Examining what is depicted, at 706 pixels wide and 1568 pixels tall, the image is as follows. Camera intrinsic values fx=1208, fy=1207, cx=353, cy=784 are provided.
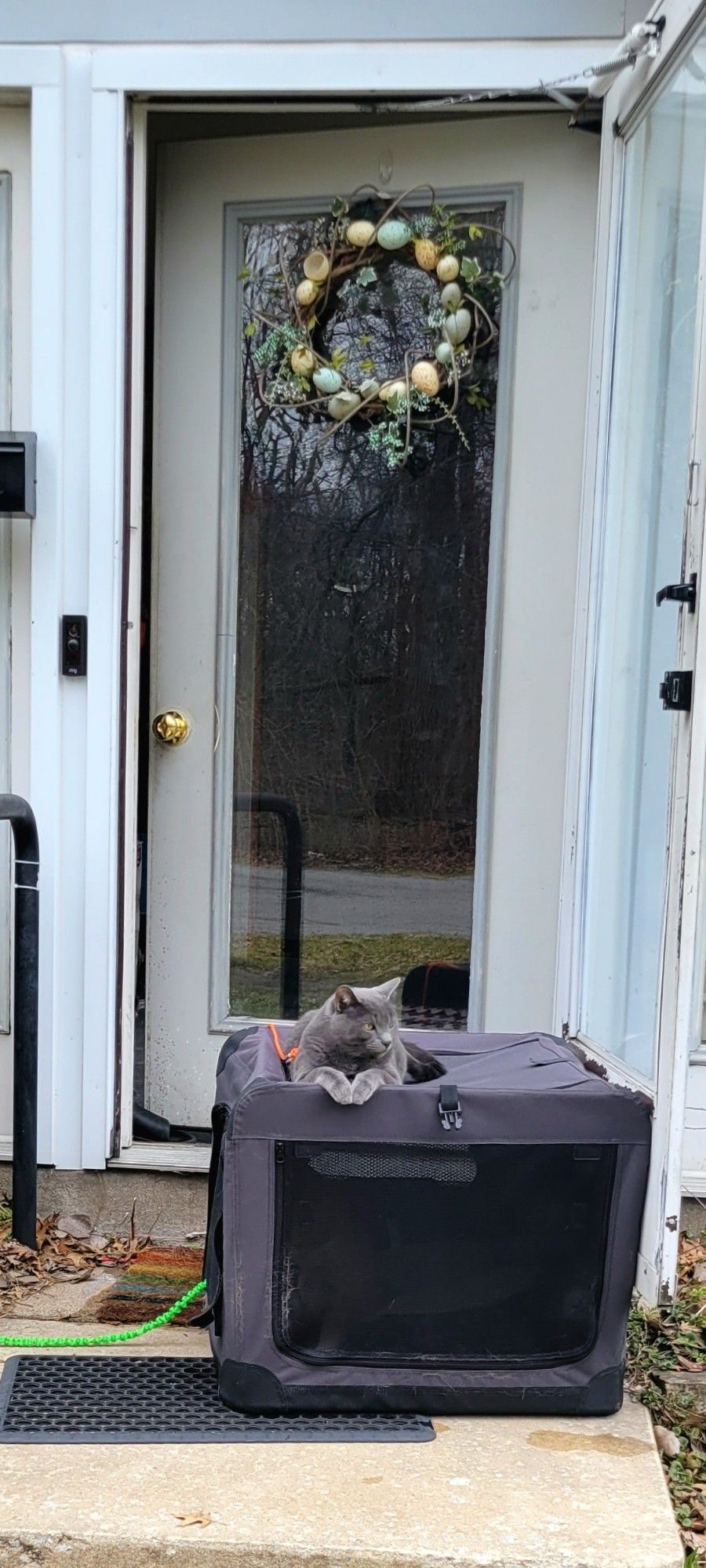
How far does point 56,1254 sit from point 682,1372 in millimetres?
1341

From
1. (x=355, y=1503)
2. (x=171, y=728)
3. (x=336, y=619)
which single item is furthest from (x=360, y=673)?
(x=355, y=1503)

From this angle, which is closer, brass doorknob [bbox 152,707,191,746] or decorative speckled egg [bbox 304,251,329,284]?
decorative speckled egg [bbox 304,251,329,284]

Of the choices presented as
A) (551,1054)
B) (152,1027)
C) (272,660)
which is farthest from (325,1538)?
(272,660)

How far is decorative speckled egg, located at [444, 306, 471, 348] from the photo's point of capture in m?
2.82

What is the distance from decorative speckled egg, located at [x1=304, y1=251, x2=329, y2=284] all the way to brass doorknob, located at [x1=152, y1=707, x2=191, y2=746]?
43.1 inches

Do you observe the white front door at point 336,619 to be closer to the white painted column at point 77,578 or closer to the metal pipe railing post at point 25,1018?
the white painted column at point 77,578

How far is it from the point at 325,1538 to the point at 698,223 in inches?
89.7

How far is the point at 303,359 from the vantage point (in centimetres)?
290

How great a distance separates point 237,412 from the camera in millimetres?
2977

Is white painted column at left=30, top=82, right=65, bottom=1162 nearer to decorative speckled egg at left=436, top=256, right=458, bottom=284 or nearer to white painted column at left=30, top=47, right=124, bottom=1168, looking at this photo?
white painted column at left=30, top=47, right=124, bottom=1168

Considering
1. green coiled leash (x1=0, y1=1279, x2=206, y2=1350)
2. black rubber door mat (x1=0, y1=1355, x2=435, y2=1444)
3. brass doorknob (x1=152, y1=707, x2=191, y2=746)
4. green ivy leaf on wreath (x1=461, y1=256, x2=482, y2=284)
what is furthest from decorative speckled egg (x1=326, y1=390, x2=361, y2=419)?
black rubber door mat (x1=0, y1=1355, x2=435, y2=1444)

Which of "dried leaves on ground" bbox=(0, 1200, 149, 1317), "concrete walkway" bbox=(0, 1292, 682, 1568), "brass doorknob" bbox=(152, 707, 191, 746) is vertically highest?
"brass doorknob" bbox=(152, 707, 191, 746)

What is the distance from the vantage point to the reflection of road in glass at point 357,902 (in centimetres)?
297

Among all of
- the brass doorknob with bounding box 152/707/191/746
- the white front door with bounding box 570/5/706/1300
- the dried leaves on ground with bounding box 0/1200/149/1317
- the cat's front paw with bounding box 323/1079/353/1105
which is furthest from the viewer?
the brass doorknob with bounding box 152/707/191/746
